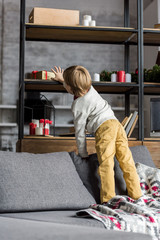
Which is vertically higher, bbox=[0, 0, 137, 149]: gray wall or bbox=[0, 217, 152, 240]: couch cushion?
bbox=[0, 0, 137, 149]: gray wall

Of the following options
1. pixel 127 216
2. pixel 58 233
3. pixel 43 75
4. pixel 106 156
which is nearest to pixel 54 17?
pixel 43 75

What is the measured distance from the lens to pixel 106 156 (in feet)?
8.22

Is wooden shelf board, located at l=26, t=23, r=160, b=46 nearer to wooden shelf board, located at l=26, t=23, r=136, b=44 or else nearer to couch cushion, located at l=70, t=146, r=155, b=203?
wooden shelf board, located at l=26, t=23, r=136, b=44

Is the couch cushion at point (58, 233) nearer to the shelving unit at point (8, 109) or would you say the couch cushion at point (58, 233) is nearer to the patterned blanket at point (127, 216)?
the patterned blanket at point (127, 216)

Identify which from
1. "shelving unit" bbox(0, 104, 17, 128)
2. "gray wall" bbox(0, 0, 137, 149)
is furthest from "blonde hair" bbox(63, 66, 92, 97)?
"gray wall" bbox(0, 0, 137, 149)

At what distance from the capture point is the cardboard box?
362 cm

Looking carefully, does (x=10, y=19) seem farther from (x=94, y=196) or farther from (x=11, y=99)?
(x=94, y=196)

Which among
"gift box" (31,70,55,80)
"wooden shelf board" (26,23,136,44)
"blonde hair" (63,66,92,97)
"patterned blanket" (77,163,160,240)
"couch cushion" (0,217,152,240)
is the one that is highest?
"wooden shelf board" (26,23,136,44)

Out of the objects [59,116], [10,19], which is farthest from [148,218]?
[10,19]

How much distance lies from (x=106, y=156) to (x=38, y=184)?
0.62m

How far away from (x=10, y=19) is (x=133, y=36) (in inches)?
114

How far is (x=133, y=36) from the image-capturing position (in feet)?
12.9

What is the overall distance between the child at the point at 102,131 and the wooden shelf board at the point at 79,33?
98 centimetres

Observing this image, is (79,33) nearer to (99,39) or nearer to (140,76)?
(99,39)
